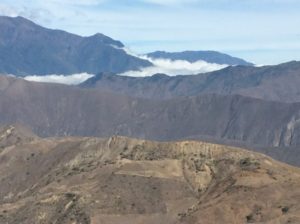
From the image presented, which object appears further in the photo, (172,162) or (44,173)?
(44,173)

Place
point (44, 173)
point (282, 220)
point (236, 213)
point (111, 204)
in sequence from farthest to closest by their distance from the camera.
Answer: point (44, 173) < point (111, 204) < point (236, 213) < point (282, 220)

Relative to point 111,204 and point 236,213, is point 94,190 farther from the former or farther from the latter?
point 236,213

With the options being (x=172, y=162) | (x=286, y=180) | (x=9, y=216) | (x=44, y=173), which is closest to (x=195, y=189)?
(x=172, y=162)

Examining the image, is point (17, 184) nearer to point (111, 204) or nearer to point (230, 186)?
point (111, 204)

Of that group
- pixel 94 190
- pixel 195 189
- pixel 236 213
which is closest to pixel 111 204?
pixel 94 190

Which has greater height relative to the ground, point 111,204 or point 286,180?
point 286,180

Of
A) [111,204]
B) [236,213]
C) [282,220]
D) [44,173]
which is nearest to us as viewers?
[282,220]
